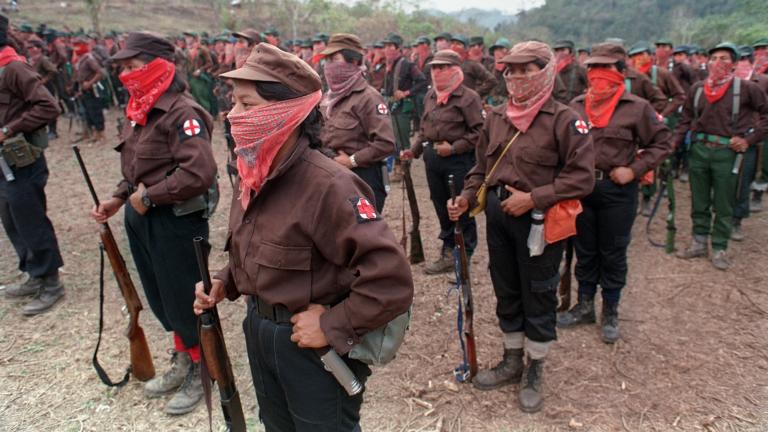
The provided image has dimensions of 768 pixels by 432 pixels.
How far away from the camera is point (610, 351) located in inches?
168

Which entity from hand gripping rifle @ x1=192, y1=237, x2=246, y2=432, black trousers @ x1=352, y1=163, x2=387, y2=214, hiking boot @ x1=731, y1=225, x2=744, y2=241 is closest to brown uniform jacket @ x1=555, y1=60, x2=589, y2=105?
hiking boot @ x1=731, y1=225, x2=744, y2=241

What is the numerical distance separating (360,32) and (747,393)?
38.6 m

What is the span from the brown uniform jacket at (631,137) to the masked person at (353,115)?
184 cm

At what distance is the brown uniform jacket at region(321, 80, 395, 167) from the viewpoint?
14.9 feet

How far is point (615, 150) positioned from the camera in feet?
14.0

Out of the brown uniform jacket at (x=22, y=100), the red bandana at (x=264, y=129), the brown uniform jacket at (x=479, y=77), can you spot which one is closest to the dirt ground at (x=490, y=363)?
the red bandana at (x=264, y=129)

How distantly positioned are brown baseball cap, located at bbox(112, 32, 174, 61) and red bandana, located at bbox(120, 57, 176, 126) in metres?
0.06

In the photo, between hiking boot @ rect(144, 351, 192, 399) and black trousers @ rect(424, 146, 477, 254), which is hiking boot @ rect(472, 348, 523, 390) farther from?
hiking boot @ rect(144, 351, 192, 399)

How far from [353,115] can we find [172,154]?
1.82 meters

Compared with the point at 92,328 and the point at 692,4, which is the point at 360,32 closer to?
the point at 692,4

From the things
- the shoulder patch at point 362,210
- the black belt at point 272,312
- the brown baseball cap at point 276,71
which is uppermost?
the brown baseball cap at point 276,71

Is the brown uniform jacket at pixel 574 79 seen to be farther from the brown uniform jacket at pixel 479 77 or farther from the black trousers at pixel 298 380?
the black trousers at pixel 298 380

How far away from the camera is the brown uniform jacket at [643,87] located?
19.0 feet

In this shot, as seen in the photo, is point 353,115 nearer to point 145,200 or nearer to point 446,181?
point 446,181
